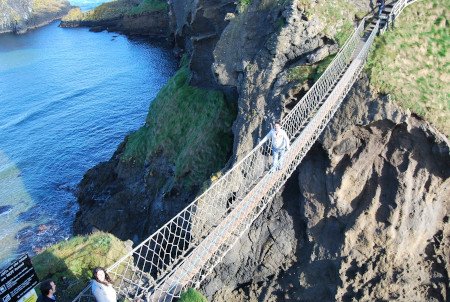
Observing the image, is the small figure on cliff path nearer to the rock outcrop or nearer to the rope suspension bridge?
the rope suspension bridge

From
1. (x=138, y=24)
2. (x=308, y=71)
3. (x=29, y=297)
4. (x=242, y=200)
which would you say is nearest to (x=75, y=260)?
(x=29, y=297)

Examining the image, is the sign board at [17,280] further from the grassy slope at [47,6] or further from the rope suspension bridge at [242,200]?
the grassy slope at [47,6]

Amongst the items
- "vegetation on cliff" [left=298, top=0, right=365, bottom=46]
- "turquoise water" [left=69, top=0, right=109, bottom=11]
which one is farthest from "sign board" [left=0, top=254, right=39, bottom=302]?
"turquoise water" [left=69, top=0, right=109, bottom=11]

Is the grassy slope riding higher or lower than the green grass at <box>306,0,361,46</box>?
lower

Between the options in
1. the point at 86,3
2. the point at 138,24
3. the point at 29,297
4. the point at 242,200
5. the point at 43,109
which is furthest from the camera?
the point at 86,3

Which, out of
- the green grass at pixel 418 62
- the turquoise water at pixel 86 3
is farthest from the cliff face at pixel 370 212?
the turquoise water at pixel 86 3

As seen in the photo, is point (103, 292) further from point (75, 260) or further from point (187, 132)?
point (187, 132)

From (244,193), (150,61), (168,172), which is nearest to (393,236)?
(244,193)
